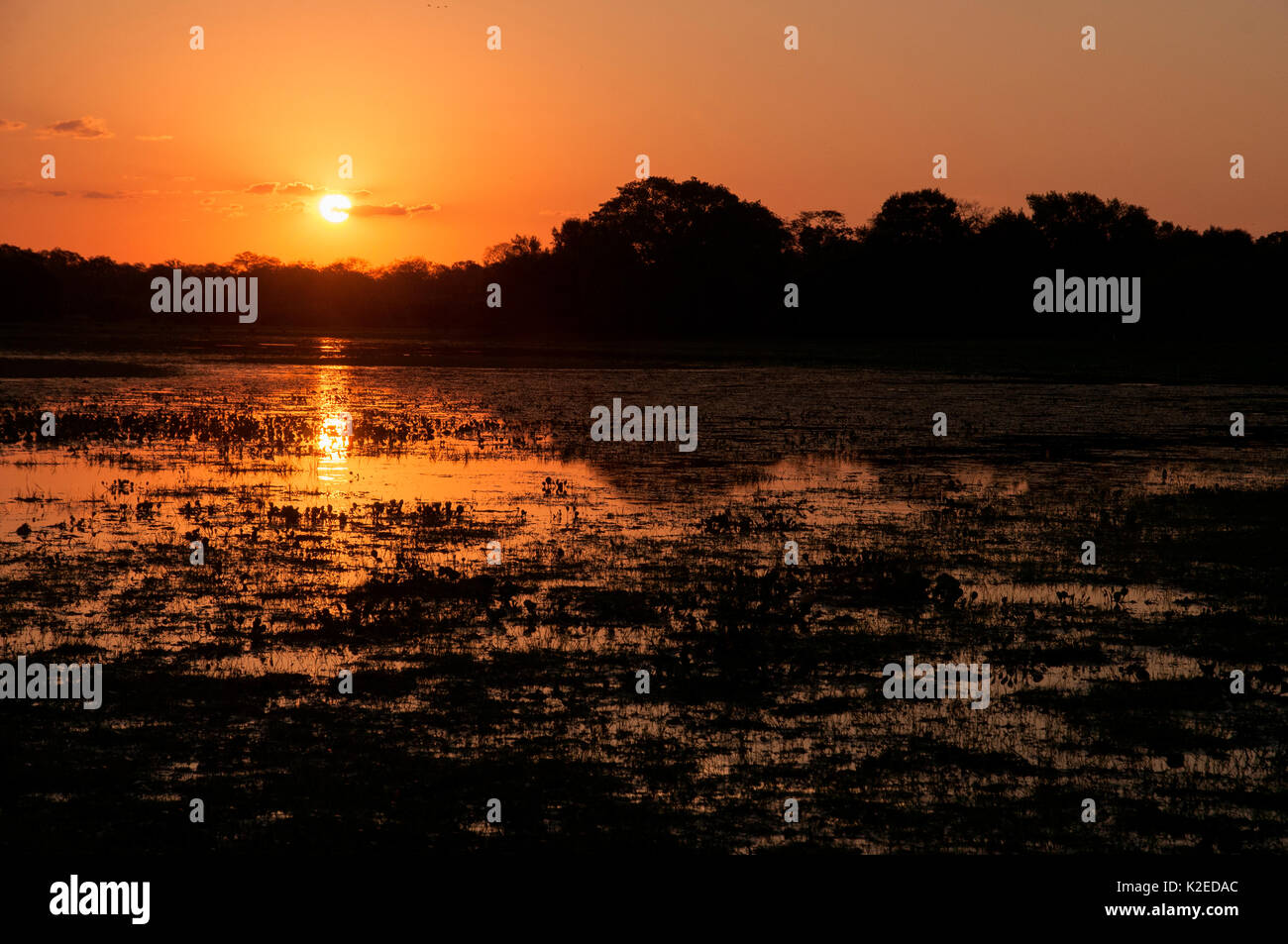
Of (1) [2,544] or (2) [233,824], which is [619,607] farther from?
(1) [2,544]

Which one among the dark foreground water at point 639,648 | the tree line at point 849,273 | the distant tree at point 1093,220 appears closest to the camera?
the dark foreground water at point 639,648

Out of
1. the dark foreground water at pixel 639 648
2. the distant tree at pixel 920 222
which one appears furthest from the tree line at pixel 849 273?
the dark foreground water at pixel 639 648

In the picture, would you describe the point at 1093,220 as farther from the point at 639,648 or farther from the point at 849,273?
the point at 639,648

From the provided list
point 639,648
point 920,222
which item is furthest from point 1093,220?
point 639,648

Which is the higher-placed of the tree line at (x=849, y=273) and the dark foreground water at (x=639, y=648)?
the tree line at (x=849, y=273)

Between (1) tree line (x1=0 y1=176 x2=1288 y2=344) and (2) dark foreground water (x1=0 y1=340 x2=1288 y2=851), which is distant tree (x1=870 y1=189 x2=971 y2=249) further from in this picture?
(2) dark foreground water (x1=0 y1=340 x2=1288 y2=851)

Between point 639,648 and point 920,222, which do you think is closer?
point 639,648

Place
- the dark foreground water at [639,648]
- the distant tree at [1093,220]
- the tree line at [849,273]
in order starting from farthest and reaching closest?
the distant tree at [1093,220] → the tree line at [849,273] → the dark foreground water at [639,648]

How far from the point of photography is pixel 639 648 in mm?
11094

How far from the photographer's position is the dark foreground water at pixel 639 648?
24.3 feet

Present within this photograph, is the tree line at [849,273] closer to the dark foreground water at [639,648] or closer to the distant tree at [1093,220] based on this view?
the distant tree at [1093,220]

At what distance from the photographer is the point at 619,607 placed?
12.5 m

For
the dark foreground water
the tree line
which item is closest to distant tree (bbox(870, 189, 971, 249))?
the tree line
